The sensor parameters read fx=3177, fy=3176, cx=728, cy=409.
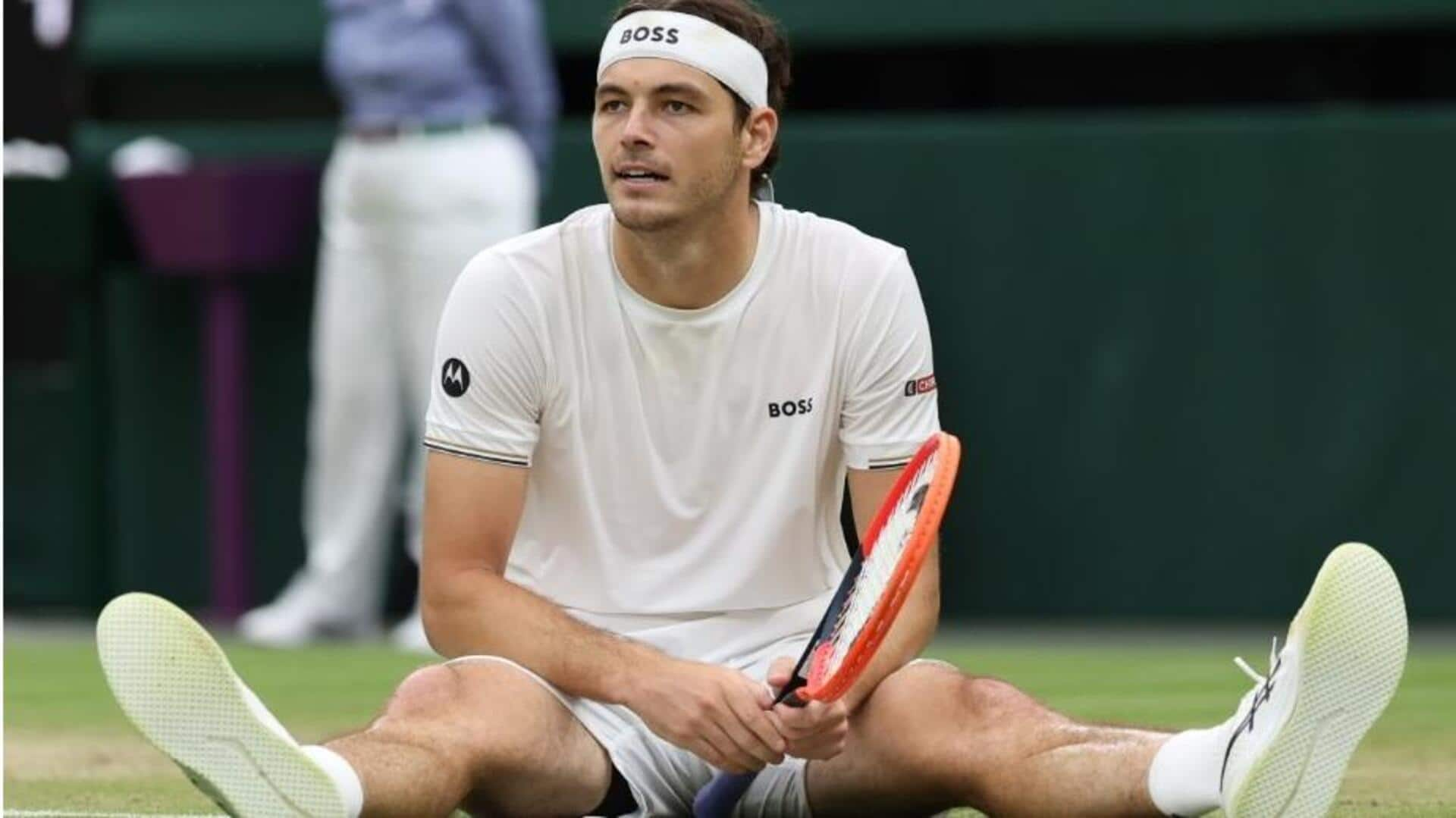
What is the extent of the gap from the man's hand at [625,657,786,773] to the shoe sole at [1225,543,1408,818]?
0.64 metres

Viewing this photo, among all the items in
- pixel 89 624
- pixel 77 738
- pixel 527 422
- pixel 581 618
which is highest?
pixel 527 422

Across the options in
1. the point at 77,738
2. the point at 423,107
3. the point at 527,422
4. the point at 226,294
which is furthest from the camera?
the point at 226,294

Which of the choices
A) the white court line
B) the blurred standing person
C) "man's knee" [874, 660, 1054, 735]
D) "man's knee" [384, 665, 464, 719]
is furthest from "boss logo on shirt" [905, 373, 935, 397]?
the blurred standing person

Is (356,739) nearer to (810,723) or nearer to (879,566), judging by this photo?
(810,723)

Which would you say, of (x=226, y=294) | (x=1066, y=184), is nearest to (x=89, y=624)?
(x=226, y=294)

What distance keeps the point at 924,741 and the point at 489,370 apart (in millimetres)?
849

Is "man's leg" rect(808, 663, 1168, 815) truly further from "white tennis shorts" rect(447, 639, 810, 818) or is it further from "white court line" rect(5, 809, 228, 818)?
"white court line" rect(5, 809, 228, 818)

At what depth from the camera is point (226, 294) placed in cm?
945

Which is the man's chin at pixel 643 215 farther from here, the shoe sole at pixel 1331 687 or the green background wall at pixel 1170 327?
the green background wall at pixel 1170 327

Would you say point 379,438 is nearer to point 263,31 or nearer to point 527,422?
point 263,31

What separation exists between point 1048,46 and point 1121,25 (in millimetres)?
540

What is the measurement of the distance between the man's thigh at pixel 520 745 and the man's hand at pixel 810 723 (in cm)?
34

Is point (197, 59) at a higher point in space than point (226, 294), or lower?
higher

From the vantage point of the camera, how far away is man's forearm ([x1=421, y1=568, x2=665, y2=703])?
445cm
